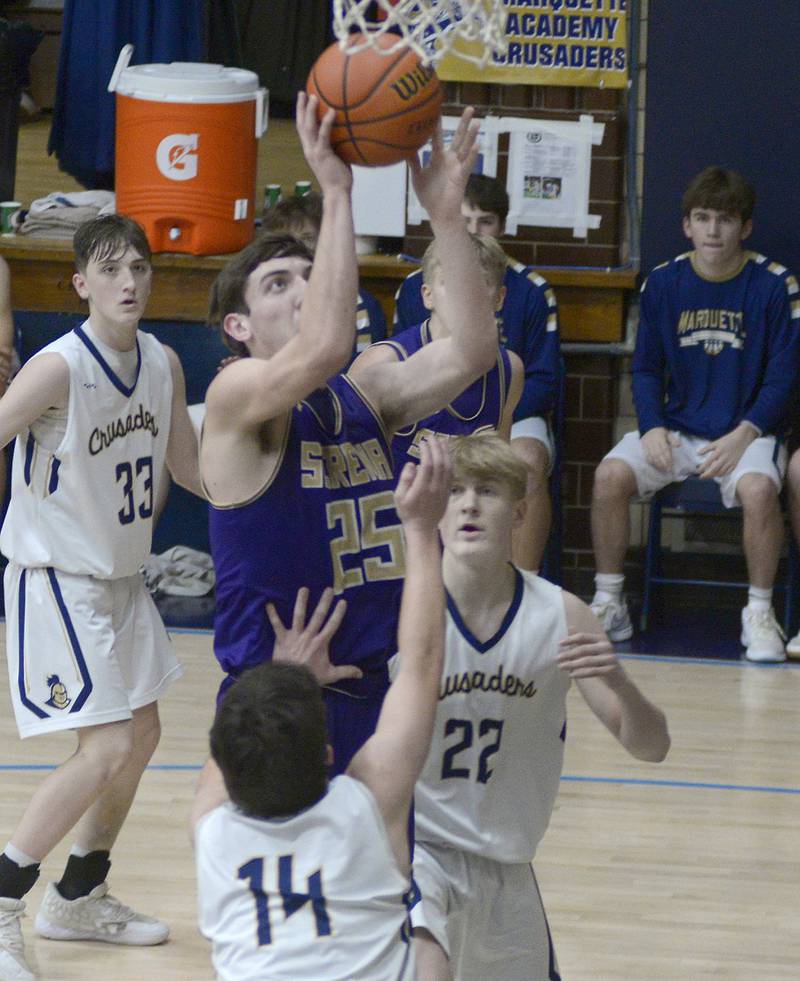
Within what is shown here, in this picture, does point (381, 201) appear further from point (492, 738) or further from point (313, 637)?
point (313, 637)

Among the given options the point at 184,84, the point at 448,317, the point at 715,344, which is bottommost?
the point at 715,344

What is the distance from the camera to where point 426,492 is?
2.50 m

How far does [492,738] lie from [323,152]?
1.12 metres

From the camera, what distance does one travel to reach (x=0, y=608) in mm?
7238

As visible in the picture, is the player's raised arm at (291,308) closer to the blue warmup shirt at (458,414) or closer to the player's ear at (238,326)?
the player's ear at (238,326)

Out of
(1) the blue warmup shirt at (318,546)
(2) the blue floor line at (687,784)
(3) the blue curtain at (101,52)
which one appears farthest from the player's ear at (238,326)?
(3) the blue curtain at (101,52)

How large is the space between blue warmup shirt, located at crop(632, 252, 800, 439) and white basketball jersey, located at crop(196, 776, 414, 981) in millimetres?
4663

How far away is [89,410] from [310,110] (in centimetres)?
142

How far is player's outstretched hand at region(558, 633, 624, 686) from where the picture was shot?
286 centimetres

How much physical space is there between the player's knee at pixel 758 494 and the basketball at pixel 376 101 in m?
3.83

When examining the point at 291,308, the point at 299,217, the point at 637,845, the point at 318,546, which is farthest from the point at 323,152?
the point at 299,217

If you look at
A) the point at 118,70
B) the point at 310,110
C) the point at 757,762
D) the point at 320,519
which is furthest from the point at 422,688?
the point at 118,70

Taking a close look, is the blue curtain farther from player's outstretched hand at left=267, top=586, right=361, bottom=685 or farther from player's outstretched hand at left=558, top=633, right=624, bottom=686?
player's outstretched hand at left=558, top=633, right=624, bottom=686

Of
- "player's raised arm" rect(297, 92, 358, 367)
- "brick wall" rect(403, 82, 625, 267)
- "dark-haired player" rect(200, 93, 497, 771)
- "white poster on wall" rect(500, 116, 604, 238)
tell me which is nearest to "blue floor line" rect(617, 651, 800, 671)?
"brick wall" rect(403, 82, 625, 267)
